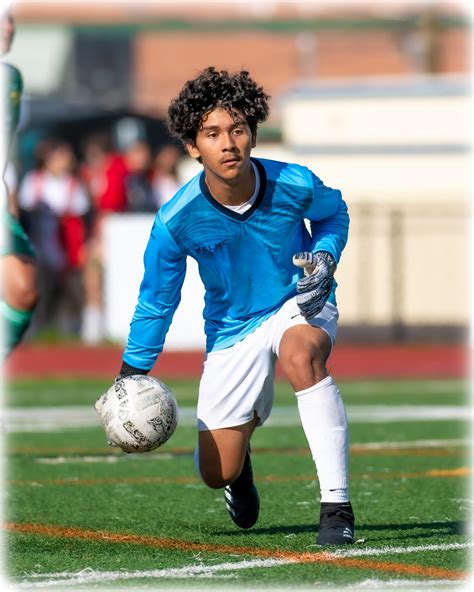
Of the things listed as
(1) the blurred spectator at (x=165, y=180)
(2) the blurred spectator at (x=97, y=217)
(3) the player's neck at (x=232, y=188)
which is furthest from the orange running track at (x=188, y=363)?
(3) the player's neck at (x=232, y=188)

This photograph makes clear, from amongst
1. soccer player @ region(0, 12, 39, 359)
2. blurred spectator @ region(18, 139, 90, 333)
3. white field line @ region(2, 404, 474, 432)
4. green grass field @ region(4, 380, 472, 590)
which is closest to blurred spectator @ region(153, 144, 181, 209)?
blurred spectator @ region(18, 139, 90, 333)

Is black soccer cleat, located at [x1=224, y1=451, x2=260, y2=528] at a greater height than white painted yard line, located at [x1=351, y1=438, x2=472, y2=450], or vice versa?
black soccer cleat, located at [x1=224, y1=451, x2=260, y2=528]

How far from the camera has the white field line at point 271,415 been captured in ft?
38.3

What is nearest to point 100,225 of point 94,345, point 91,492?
point 94,345

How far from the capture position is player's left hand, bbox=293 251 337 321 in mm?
6160

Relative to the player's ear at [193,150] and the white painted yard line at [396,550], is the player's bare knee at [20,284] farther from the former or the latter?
the white painted yard line at [396,550]

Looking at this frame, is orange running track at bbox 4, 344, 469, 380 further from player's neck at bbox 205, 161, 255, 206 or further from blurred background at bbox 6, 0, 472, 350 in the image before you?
player's neck at bbox 205, 161, 255, 206

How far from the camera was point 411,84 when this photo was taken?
1058 inches

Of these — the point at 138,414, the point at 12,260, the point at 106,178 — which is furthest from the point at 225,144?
the point at 106,178

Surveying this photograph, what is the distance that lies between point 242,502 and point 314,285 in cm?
110

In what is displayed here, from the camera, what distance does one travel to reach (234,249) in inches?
251

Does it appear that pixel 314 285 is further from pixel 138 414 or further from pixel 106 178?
pixel 106 178

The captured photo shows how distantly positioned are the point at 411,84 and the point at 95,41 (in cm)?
1308

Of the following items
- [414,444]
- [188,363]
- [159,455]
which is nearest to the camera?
[159,455]
